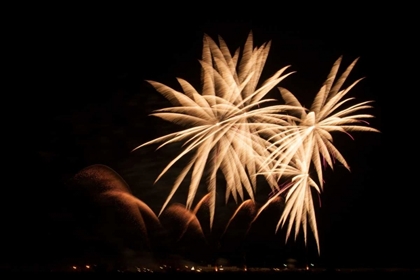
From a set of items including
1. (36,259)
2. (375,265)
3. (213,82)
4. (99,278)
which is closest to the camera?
(99,278)

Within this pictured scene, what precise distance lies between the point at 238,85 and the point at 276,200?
12.2ft

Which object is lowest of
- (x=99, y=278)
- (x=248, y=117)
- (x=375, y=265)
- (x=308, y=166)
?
(x=375, y=265)

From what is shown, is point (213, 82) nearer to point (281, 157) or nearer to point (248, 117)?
point (248, 117)

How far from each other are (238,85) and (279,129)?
4.19 ft

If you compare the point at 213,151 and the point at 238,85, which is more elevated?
the point at 238,85

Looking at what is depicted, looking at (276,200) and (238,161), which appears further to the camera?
(276,200)

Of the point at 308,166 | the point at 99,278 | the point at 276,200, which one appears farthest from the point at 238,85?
the point at 99,278

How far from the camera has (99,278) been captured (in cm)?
1020

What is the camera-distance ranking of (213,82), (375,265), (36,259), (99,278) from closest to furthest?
(99,278)
(213,82)
(36,259)
(375,265)

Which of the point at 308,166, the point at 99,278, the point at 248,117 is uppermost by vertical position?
the point at 248,117

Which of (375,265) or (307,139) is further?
(375,265)

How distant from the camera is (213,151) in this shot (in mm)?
12492

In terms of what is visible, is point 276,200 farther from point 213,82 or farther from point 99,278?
point 99,278

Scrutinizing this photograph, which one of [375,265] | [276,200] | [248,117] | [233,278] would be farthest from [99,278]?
[375,265]
